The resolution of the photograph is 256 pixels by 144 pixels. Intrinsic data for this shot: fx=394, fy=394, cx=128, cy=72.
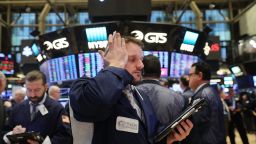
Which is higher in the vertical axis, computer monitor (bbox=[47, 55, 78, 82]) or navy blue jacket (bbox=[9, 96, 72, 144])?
computer monitor (bbox=[47, 55, 78, 82])

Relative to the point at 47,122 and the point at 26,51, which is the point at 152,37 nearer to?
the point at 47,122

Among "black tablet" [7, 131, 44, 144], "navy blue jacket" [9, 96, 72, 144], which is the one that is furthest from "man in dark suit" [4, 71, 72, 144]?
"black tablet" [7, 131, 44, 144]

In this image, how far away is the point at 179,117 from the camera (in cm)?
174

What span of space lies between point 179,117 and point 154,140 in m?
0.15

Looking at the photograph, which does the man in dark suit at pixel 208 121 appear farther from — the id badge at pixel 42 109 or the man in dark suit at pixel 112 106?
the man in dark suit at pixel 112 106

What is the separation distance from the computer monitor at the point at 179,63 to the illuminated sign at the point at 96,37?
53.2 inches

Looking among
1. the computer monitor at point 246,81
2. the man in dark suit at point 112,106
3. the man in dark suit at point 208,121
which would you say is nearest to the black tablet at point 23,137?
the man in dark suit at point 112,106

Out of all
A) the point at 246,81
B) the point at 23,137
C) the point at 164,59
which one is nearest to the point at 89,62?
the point at 164,59

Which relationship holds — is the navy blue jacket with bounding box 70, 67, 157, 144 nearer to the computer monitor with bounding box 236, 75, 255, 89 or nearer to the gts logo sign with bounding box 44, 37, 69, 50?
the gts logo sign with bounding box 44, 37, 69, 50

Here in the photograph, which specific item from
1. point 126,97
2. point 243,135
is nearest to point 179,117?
point 126,97

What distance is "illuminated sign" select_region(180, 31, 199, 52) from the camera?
24.3ft

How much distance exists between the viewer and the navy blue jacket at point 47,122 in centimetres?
307

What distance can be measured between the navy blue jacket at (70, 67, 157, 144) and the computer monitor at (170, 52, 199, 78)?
582 cm

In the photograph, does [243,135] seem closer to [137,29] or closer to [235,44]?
[137,29]
